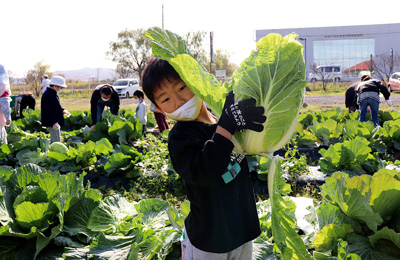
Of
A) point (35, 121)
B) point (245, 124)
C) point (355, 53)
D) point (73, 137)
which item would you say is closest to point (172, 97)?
point (245, 124)

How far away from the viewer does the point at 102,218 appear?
2908 millimetres

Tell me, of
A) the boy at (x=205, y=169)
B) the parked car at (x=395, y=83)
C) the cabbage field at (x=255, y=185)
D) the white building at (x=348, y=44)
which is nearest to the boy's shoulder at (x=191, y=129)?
the boy at (x=205, y=169)

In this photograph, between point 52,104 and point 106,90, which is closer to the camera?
point 52,104

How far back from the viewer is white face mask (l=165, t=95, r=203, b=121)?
64.7 inches

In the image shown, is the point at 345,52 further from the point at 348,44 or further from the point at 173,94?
the point at 173,94

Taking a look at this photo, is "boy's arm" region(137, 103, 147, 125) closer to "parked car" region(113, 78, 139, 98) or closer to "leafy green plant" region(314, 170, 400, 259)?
"leafy green plant" region(314, 170, 400, 259)

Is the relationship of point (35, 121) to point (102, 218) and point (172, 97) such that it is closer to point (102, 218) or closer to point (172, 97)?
point (102, 218)

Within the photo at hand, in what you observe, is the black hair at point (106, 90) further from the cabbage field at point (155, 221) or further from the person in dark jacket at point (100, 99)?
the cabbage field at point (155, 221)

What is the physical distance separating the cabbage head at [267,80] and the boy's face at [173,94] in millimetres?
121

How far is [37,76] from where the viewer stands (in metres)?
38.4

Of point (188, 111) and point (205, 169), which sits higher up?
point (188, 111)

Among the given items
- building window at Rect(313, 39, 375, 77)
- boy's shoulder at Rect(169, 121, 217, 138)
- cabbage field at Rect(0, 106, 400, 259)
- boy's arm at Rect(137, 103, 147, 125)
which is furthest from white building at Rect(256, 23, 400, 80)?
boy's shoulder at Rect(169, 121, 217, 138)

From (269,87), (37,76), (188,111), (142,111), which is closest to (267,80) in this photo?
(269,87)

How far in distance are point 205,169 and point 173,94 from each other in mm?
393
